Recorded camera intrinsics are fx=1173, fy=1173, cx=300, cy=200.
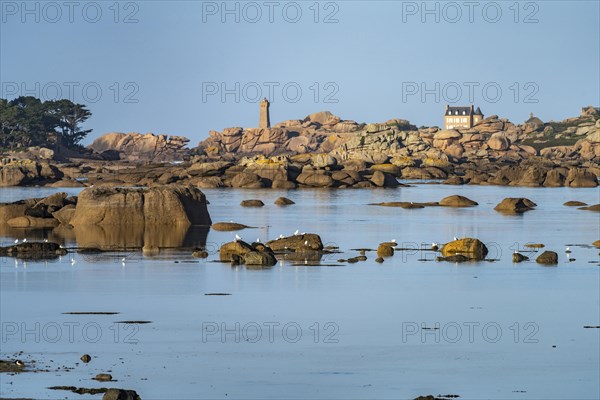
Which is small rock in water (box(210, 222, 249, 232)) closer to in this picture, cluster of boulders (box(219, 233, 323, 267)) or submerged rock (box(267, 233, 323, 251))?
submerged rock (box(267, 233, 323, 251))

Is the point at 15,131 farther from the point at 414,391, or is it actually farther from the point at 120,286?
the point at 414,391

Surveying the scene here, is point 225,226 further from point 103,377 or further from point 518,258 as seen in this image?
point 103,377

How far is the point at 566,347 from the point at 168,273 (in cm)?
1244

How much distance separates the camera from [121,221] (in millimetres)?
41094

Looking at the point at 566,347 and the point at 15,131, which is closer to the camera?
the point at 566,347

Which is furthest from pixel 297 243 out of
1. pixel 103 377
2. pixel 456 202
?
pixel 456 202

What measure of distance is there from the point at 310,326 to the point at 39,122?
477 feet

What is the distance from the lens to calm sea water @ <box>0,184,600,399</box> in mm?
15586

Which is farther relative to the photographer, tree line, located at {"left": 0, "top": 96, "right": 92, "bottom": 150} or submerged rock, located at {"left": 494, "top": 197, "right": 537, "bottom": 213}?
tree line, located at {"left": 0, "top": 96, "right": 92, "bottom": 150}

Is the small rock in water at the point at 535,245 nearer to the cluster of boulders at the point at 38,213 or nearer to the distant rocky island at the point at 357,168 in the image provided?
the cluster of boulders at the point at 38,213

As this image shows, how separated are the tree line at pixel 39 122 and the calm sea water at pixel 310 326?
4997 inches

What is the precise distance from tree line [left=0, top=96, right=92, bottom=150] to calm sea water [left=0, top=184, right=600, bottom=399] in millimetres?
126924

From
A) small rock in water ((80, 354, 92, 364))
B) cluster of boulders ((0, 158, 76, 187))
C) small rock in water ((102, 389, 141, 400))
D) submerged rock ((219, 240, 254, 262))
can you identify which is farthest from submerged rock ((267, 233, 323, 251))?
cluster of boulders ((0, 158, 76, 187))

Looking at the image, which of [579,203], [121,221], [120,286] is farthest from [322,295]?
[579,203]
